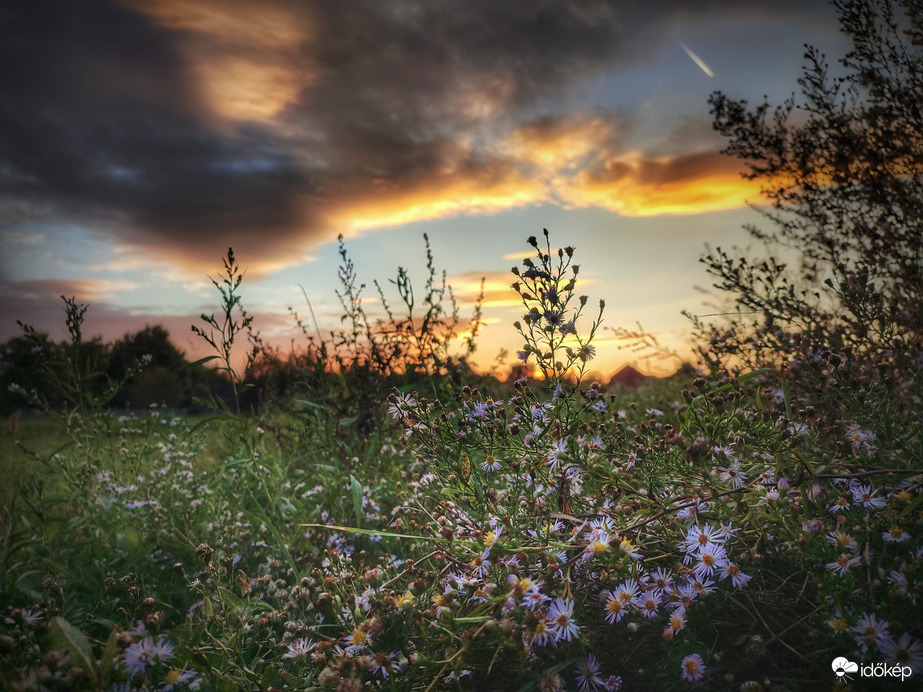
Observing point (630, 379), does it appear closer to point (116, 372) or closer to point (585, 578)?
point (585, 578)

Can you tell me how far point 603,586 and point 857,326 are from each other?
188 cm

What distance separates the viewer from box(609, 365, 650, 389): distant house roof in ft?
23.7

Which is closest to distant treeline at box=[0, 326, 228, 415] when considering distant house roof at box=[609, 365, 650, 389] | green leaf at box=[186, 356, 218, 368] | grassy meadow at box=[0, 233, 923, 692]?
green leaf at box=[186, 356, 218, 368]

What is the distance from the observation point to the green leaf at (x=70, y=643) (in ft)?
4.18

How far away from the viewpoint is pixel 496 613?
63.9 inches

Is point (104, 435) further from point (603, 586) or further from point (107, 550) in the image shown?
point (603, 586)

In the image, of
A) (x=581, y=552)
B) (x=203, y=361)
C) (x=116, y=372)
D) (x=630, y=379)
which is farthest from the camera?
(x=116, y=372)

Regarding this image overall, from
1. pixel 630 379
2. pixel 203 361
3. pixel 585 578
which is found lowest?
pixel 585 578

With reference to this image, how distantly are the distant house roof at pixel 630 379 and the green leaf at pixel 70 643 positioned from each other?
6297mm

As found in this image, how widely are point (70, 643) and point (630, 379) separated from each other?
23.3 ft

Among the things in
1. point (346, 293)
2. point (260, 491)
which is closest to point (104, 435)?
point (260, 491)

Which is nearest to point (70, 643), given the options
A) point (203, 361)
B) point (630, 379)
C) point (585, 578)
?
point (203, 361)

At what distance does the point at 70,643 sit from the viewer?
1.29m

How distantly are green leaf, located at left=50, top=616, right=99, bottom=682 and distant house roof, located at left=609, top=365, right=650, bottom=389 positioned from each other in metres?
6.30
